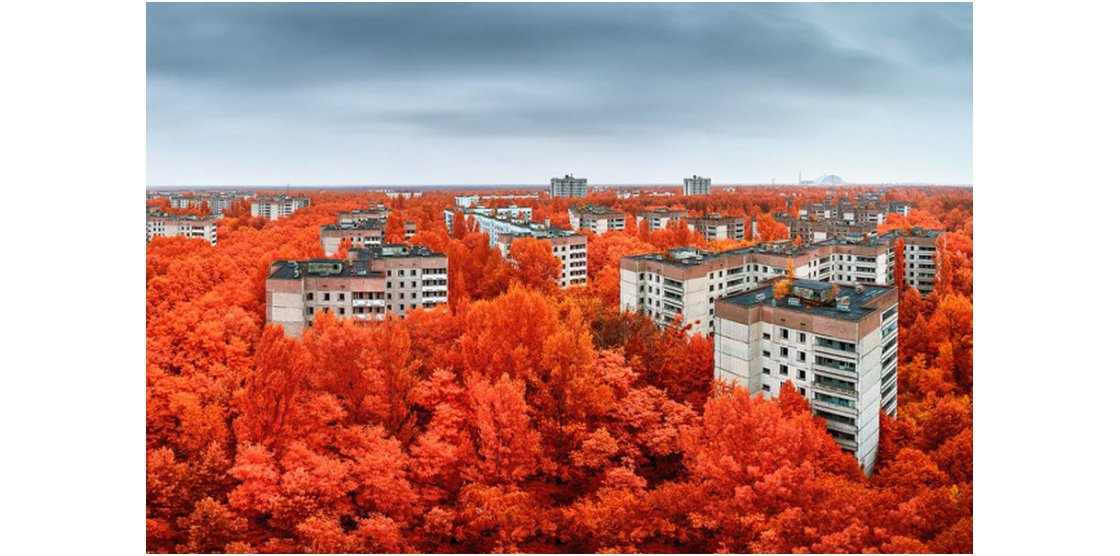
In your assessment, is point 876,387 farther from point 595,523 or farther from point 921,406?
point 595,523

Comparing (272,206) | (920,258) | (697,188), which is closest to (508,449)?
(920,258)

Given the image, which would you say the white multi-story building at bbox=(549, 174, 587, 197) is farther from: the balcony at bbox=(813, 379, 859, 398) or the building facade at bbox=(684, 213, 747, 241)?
the balcony at bbox=(813, 379, 859, 398)

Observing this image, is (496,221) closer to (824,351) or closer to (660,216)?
(660,216)

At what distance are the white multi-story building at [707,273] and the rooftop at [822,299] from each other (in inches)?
234

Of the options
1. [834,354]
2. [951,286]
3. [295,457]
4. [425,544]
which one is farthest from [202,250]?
[951,286]

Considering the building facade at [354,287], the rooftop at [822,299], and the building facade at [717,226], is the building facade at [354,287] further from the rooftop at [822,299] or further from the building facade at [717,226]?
the building facade at [717,226]

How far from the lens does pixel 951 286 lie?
2894 cm

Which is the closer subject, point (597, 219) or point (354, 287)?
point (354, 287)

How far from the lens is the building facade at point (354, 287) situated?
2114 centimetres

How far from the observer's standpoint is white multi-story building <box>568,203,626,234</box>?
2040 inches

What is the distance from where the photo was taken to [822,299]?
16391 mm

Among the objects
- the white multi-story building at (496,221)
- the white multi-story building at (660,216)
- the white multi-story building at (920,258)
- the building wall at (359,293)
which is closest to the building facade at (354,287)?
the building wall at (359,293)

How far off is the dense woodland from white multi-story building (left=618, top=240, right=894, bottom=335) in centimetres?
400

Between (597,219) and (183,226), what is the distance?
95.0 ft
